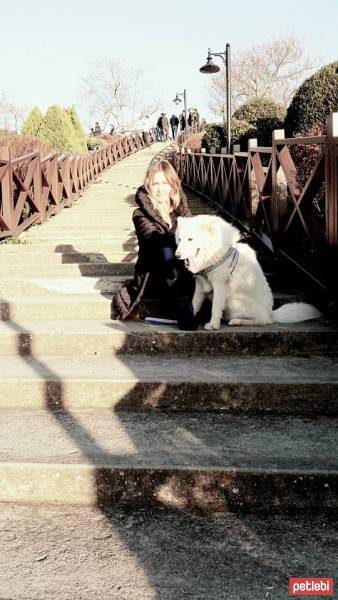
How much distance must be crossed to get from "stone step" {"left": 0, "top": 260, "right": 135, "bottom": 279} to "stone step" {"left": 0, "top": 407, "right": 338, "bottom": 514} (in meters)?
3.06

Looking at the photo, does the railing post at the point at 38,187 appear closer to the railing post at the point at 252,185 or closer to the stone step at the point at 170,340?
the railing post at the point at 252,185

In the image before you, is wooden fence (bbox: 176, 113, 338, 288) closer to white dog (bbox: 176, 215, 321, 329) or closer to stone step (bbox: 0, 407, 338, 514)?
white dog (bbox: 176, 215, 321, 329)

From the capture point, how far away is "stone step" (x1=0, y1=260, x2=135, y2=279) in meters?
5.69

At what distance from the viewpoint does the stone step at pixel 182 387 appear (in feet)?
10.2

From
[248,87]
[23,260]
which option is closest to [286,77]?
[248,87]

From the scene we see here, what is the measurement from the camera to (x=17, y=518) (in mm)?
2377

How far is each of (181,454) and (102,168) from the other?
19856mm

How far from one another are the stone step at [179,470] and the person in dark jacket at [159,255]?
148 cm

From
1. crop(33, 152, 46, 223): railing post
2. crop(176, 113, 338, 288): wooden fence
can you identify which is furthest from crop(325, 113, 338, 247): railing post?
crop(33, 152, 46, 223): railing post

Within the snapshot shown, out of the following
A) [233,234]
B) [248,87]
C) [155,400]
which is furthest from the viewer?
[248,87]

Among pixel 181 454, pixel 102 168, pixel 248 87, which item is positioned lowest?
pixel 181 454

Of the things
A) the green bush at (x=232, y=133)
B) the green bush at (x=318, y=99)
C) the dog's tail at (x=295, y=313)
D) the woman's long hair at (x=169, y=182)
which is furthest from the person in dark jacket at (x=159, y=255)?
the green bush at (x=232, y=133)

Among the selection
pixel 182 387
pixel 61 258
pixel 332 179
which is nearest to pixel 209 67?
pixel 61 258

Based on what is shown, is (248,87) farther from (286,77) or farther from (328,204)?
(328,204)
